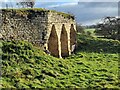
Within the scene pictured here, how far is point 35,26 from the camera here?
22094 mm

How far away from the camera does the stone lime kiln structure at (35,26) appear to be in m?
20.6

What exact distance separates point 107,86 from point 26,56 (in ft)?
15.6

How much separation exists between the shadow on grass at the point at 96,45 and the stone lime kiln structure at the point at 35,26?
3368 millimetres

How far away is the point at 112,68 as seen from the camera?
73.5 feet

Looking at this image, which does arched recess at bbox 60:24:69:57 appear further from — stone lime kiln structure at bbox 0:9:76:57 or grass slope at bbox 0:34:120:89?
grass slope at bbox 0:34:120:89

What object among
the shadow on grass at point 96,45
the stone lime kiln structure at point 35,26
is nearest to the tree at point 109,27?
the shadow on grass at point 96,45

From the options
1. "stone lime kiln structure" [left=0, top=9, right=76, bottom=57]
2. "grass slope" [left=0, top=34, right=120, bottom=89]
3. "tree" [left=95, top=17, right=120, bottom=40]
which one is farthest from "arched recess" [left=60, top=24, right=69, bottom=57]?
"tree" [left=95, top=17, right=120, bottom=40]

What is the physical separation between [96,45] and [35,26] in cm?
941

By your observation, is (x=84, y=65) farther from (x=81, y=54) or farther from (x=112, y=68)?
(x=81, y=54)

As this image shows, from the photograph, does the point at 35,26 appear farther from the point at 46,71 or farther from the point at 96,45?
the point at 96,45

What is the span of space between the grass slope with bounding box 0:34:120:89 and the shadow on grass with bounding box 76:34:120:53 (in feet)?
16.1

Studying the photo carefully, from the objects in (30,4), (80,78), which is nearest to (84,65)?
(80,78)

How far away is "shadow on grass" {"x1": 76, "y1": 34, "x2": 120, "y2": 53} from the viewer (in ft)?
94.0

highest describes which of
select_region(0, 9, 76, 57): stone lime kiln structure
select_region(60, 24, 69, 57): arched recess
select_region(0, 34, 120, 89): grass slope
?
select_region(0, 9, 76, 57): stone lime kiln structure
